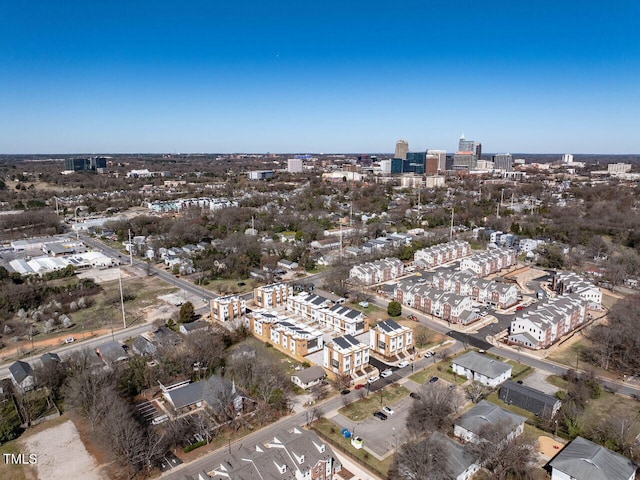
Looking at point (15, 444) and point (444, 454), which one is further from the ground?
point (444, 454)

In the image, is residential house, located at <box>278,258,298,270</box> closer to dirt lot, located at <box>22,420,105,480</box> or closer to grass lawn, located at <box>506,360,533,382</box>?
grass lawn, located at <box>506,360,533,382</box>

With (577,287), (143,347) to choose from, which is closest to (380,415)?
(143,347)

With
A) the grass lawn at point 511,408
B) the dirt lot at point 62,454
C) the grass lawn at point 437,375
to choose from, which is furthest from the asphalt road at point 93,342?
the grass lawn at point 511,408

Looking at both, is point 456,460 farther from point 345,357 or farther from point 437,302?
point 437,302

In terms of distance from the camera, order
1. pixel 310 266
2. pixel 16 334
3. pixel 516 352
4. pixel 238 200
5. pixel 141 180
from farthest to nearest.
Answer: pixel 141 180 → pixel 238 200 → pixel 310 266 → pixel 16 334 → pixel 516 352

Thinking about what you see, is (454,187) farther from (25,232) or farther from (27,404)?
(27,404)

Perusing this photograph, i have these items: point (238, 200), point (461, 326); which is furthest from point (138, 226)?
point (461, 326)

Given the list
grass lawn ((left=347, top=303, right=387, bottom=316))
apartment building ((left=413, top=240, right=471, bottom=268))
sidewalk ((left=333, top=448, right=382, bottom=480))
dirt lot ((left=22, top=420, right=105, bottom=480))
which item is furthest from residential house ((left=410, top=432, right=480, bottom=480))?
apartment building ((left=413, top=240, right=471, bottom=268))

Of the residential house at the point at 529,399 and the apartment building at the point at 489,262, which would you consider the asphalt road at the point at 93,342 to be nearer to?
the residential house at the point at 529,399
